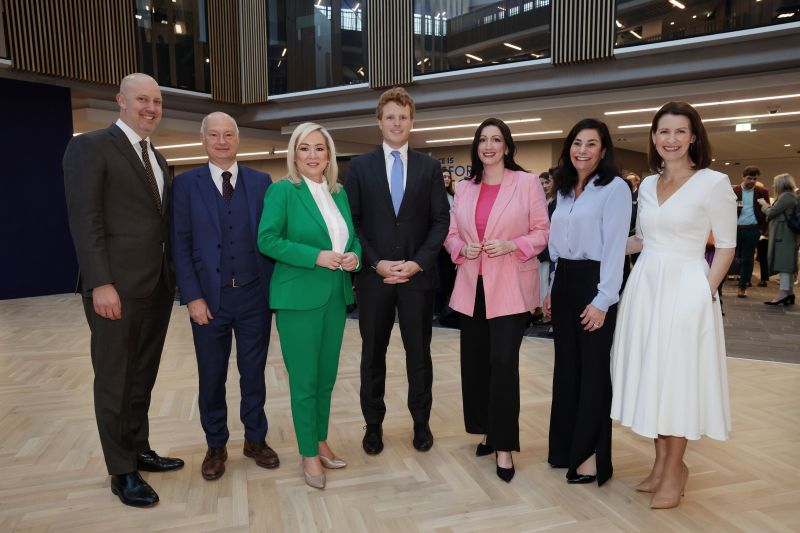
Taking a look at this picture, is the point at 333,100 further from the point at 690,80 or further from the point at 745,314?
the point at 745,314

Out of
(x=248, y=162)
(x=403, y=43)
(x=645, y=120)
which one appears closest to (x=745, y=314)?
(x=645, y=120)

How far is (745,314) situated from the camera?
7523 mm

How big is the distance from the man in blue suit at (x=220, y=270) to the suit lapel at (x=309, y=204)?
0.98 ft

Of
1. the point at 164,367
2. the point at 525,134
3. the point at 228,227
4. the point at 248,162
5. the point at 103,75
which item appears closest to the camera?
the point at 228,227

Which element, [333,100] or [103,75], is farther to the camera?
[333,100]

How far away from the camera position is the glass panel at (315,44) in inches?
436

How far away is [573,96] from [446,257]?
17.0 ft

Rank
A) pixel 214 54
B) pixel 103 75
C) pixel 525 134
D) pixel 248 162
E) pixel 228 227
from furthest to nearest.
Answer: pixel 248 162
pixel 525 134
pixel 214 54
pixel 103 75
pixel 228 227

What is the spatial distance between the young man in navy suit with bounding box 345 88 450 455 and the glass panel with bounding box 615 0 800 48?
701cm

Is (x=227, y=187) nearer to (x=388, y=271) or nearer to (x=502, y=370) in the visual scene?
(x=388, y=271)

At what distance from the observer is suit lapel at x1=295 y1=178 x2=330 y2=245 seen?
2.69 meters

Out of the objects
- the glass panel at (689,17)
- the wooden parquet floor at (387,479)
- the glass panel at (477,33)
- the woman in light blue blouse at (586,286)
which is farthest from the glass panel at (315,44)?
the woman in light blue blouse at (586,286)

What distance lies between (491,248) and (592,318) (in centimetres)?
57

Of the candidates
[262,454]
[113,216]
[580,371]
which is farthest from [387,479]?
[113,216]
